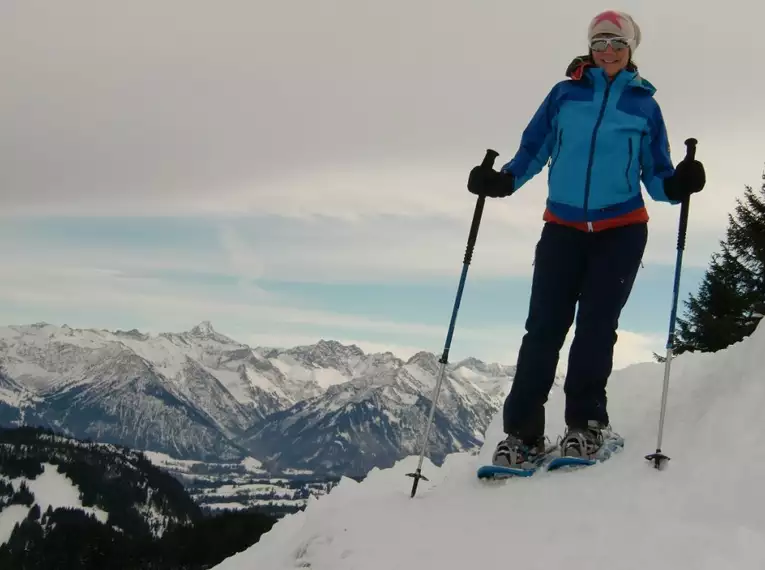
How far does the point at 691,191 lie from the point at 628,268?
0.87 metres

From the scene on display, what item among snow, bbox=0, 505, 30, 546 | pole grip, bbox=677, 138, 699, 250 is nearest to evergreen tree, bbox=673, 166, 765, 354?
pole grip, bbox=677, 138, 699, 250

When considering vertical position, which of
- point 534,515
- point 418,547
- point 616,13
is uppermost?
point 616,13

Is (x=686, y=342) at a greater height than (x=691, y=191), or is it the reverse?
(x=686, y=342)

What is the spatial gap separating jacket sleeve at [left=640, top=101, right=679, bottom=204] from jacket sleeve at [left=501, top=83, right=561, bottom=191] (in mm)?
887

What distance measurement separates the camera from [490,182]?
682cm

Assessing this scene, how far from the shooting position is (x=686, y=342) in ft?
102

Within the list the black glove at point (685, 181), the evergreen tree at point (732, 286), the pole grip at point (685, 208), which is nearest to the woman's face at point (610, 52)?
the pole grip at point (685, 208)

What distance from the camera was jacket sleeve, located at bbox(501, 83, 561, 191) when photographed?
681cm

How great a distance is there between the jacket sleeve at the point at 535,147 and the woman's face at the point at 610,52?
50cm

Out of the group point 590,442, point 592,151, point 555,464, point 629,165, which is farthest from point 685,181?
point 555,464

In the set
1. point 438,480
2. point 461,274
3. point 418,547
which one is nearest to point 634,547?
point 418,547

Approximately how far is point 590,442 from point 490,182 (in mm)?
2593

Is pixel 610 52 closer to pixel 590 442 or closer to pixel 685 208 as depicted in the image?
pixel 685 208

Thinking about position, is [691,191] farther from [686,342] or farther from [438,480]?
[686,342]
